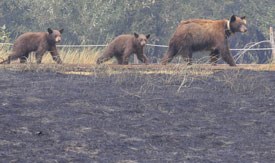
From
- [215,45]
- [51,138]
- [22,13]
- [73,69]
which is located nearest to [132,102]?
[51,138]

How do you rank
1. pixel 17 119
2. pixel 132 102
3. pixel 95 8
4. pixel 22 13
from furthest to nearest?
1. pixel 22 13
2. pixel 95 8
3. pixel 132 102
4. pixel 17 119

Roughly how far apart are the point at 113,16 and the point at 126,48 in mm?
12751

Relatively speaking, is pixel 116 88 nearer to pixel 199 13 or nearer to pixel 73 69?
pixel 73 69

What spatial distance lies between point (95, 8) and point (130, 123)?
22340mm

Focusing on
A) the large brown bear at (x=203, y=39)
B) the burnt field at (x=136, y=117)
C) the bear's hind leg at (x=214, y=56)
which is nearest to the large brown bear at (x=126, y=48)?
the large brown bear at (x=203, y=39)

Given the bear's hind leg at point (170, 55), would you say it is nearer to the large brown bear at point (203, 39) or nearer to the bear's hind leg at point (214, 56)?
the large brown bear at point (203, 39)

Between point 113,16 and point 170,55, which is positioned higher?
point 113,16

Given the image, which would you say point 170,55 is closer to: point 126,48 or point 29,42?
point 126,48

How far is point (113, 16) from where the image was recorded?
31.6 m

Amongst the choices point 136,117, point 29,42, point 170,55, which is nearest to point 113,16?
point 29,42

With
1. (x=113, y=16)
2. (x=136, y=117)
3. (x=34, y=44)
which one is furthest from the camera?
(x=113, y=16)

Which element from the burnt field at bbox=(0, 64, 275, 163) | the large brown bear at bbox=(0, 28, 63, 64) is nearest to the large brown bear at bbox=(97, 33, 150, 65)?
the large brown bear at bbox=(0, 28, 63, 64)

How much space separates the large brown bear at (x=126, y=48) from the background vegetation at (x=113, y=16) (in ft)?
35.9

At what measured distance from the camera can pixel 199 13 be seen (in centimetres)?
3328
